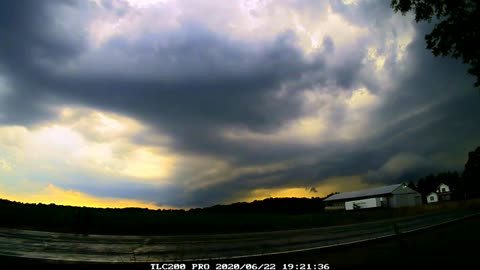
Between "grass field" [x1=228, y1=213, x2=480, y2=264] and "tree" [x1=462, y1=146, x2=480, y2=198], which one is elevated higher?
"tree" [x1=462, y1=146, x2=480, y2=198]

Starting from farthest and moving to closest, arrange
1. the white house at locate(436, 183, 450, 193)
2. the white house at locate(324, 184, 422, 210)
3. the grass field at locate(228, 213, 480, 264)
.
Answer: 1. the white house at locate(436, 183, 450, 193)
2. the white house at locate(324, 184, 422, 210)
3. the grass field at locate(228, 213, 480, 264)

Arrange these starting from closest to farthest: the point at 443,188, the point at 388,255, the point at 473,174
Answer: the point at 388,255 → the point at 473,174 → the point at 443,188

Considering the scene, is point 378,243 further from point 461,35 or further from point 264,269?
point 461,35

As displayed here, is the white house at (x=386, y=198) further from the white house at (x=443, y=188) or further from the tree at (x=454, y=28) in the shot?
the tree at (x=454, y=28)

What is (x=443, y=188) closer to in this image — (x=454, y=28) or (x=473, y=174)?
(x=473, y=174)

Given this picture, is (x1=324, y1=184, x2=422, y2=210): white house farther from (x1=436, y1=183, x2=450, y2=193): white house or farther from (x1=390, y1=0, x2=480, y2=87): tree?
(x1=390, y1=0, x2=480, y2=87): tree

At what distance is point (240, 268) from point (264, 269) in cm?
73

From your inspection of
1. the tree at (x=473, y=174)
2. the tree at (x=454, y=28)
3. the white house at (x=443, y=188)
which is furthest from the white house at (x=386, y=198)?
the tree at (x=454, y=28)

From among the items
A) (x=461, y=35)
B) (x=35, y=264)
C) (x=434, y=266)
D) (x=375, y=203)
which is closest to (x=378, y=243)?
(x=434, y=266)

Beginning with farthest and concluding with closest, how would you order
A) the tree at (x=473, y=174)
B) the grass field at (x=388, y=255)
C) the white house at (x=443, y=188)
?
the white house at (x=443, y=188) < the tree at (x=473, y=174) < the grass field at (x=388, y=255)

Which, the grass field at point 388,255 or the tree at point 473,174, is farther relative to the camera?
the tree at point 473,174

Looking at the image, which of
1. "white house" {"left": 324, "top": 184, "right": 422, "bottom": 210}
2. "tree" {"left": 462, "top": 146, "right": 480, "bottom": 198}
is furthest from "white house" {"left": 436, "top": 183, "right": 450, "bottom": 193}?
"white house" {"left": 324, "top": 184, "right": 422, "bottom": 210}

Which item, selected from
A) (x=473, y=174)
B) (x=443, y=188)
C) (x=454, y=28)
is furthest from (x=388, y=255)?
(x=443, y=188)

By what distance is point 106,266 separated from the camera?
9781 mm
